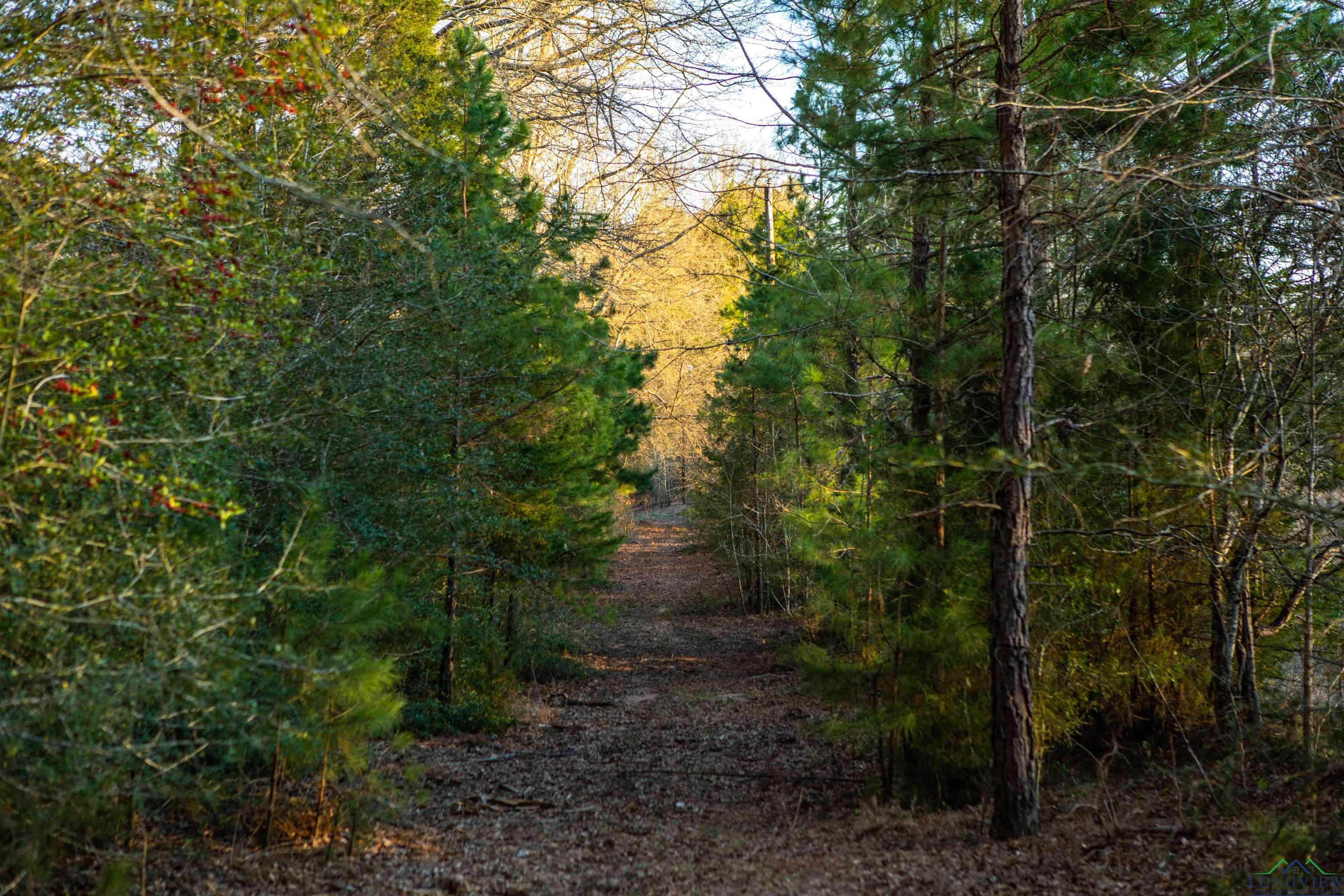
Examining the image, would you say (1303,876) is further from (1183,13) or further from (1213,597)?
(1183,13)

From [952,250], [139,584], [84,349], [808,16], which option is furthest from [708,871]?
[808,16]

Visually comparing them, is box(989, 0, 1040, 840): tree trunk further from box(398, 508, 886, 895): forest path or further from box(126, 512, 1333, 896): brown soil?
box(398, 508, 886, 895): forest path

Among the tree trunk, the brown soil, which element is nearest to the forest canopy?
the tree trunk

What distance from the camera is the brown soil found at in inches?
198

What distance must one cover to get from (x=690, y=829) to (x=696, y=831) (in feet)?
0.25

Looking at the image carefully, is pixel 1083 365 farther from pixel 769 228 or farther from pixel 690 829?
pixel 769 228

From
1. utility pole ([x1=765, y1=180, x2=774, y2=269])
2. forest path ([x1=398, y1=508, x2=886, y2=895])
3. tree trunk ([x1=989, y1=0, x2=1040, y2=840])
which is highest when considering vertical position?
utility pole ([x1=765, y1=180, x2=774, y2=269])

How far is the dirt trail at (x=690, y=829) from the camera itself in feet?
16.7

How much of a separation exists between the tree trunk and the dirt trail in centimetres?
39

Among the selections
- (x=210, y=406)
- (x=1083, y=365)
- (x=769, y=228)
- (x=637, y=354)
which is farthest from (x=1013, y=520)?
(x=769, y=228)

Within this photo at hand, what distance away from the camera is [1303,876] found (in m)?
4.24

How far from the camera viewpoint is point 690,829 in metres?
6.99

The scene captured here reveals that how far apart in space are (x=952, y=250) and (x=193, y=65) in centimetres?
575

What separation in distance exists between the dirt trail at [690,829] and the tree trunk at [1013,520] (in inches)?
15.2
